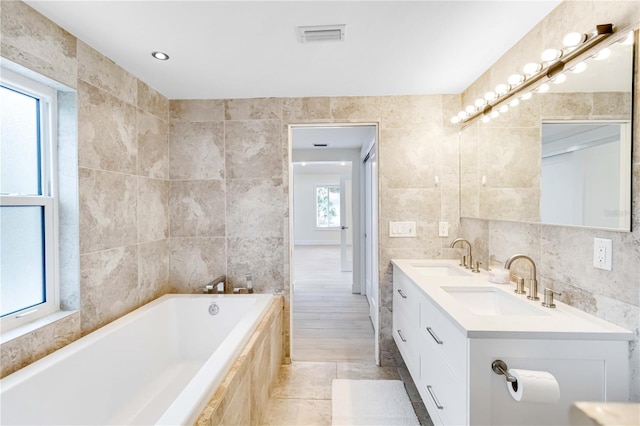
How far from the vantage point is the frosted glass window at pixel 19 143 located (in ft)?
4.70

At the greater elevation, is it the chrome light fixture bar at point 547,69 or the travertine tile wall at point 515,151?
the chrome light fixture bar at point 547,69

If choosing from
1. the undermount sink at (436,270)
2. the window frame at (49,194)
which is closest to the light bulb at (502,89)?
the undermount sink at (436,270)

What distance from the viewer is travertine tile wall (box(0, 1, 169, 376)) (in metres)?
1.42

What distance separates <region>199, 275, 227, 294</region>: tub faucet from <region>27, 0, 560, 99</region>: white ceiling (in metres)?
1.55

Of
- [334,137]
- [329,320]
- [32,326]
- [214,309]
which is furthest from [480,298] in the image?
[334,137]

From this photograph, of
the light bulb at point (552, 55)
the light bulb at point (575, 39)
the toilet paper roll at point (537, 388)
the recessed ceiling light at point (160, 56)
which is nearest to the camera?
the toilet paper roll at point (537, 388)

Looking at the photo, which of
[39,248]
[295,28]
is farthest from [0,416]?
[295,28]

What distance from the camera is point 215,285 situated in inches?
100

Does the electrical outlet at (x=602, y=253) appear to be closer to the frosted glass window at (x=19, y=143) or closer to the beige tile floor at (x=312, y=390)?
the beige tile floor at (x=312, y=390)

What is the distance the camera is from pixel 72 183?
1677 millimetres

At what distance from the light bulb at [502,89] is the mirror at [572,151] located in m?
0.14

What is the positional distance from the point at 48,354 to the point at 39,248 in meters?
0.54

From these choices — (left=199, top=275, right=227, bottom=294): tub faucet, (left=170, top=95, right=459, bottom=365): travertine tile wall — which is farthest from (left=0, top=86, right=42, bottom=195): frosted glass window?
(left=199, top=275, right=227, bottom=294): tub faucet

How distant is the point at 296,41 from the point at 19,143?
1.51 metres
